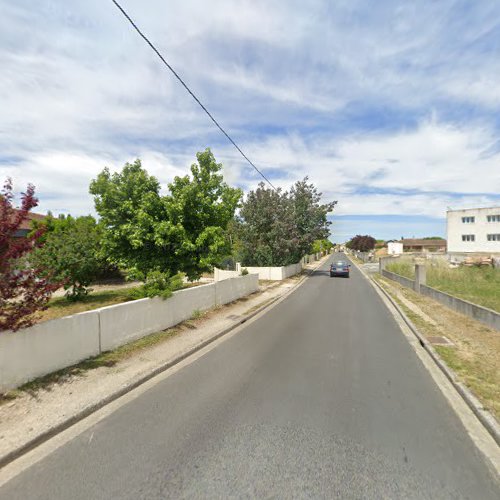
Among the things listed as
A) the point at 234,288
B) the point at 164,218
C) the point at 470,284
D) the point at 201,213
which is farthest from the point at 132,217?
the point at 470,284

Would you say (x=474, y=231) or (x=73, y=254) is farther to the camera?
(x=474, y=231)

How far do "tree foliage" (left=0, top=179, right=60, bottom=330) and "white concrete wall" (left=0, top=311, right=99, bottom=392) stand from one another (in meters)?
0.28

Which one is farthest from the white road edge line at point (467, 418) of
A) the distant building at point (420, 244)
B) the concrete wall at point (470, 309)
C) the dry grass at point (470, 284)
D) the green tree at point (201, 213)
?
the distant building at point (420, 244)

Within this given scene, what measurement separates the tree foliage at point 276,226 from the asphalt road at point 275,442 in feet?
66.9

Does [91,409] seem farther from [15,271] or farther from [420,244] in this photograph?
[420,244]

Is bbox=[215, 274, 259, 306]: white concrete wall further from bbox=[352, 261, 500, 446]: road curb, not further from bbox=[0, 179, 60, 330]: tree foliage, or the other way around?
bbox=[0, 179, 60, 330]: tree foliage

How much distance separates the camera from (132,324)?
745cm

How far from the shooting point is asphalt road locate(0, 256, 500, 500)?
301 centimetres

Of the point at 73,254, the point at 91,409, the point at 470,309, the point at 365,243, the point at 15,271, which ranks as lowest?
the point at 91,409

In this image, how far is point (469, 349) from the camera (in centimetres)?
732

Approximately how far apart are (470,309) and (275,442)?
32.0 ft

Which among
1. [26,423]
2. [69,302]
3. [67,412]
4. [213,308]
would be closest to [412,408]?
[67,412]

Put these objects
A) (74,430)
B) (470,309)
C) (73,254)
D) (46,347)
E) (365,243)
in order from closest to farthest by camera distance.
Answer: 1. (74,430)
2. (46,347)
3. (470,309)
4. (73,254)
5. (365,243)

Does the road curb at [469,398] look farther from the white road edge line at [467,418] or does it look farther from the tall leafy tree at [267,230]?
the tall leafy tree at [267,230]
